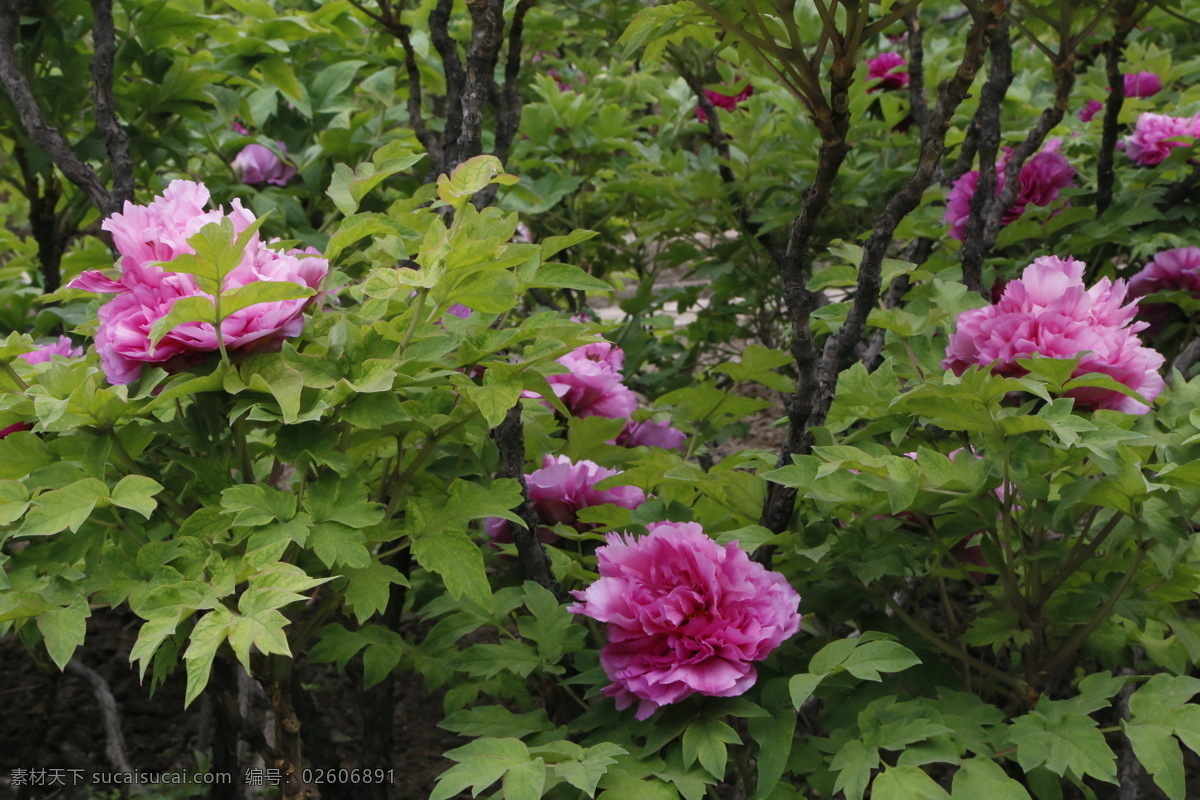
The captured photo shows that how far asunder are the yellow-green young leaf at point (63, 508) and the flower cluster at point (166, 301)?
139 millimetres

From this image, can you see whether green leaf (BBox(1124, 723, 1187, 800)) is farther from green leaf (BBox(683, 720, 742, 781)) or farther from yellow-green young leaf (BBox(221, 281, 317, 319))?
yellow-green young leaf (BBox(221, 281, 317, 319))

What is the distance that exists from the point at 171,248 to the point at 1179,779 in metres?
1.32

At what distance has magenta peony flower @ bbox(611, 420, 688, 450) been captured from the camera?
7.04 ft

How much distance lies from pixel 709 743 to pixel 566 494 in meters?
0.59

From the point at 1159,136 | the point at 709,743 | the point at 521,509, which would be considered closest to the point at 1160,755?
the point at 709,743

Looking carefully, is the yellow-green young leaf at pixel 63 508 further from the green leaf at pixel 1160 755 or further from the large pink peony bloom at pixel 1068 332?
the green leaf at pixel 1160 755

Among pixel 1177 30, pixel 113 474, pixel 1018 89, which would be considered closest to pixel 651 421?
pixel 113 474

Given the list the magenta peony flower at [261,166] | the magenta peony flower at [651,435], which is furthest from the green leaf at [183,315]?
the magenta peony flower at [261,166]

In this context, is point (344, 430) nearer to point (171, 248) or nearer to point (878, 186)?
point (171, 248)

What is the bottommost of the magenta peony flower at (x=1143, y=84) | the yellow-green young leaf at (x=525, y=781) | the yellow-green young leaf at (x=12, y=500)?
the yellow-green young leaf at (x=525, y=781)

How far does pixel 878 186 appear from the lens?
2811 millimetres

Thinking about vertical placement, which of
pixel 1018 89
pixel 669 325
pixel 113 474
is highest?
pixel 1018 89

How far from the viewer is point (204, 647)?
3.50 ft

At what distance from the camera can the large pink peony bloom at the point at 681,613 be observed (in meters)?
1.35
